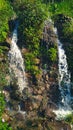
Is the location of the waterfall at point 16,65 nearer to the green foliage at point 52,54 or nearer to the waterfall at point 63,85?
the green foliage at point 52,54

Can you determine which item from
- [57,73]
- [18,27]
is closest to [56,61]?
[57,73]

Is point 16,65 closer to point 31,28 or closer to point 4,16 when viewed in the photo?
point 31,28

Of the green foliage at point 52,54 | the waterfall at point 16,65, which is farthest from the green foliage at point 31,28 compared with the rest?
the green foliage at point 52,54

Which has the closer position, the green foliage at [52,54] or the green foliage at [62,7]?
the green foliage at [52,54]

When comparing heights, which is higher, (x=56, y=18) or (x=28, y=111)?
(x=56, y=18)

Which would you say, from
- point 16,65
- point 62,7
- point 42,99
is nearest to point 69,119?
point 42,99

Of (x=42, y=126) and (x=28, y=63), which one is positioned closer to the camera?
(x=42, y=126)

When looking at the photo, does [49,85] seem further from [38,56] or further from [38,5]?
[38,5]

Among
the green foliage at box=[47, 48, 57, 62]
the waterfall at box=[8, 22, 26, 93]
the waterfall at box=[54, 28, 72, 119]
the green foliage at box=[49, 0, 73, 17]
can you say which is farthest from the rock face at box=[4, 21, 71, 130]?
the green foliage at box=[49, 0, 73, 17]
